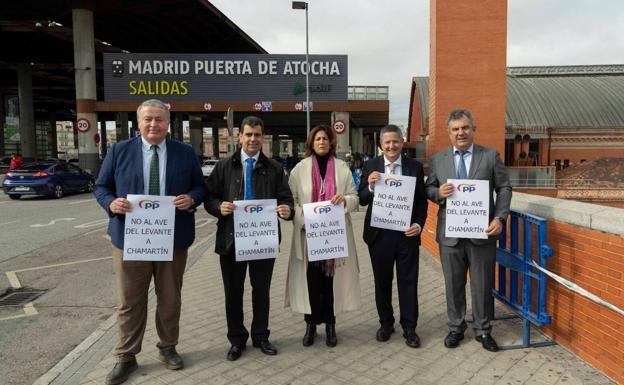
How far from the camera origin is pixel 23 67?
39938 mm

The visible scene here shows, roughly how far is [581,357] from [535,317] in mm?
422

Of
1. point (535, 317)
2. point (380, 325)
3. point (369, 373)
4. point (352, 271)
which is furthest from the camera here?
point (380, 325)

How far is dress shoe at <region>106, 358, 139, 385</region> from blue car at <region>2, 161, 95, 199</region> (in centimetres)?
1778

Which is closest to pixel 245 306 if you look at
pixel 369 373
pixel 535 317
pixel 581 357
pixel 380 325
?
pixel 380 325

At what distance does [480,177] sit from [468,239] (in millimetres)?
523

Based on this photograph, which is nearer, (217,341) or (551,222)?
(551,222)

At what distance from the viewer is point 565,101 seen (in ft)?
127

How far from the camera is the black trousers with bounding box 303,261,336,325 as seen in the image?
4121mm

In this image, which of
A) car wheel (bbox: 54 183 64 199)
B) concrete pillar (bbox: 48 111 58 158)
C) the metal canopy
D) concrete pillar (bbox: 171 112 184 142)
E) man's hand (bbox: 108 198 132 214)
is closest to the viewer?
man's hand (bbox: 108 198 132 214)

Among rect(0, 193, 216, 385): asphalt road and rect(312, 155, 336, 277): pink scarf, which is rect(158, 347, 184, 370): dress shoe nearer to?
rect(0, 193, 216, 385): asphalt road

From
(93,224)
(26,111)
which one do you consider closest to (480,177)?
(93,224)

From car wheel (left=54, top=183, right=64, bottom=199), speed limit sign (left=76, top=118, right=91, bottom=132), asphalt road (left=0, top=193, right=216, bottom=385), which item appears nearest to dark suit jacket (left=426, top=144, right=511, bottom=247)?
asphalt road (left=0, top=193, right=216, bottom=385)

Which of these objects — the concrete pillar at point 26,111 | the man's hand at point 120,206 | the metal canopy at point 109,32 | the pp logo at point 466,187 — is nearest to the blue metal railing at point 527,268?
the pp logo at point 466,187

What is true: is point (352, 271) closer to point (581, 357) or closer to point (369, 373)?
point (369, 373)
